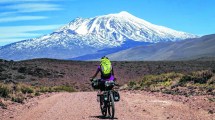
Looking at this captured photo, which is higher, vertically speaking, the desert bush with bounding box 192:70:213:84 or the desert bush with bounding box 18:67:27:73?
the desert bush with bounding box 18:67:27:73

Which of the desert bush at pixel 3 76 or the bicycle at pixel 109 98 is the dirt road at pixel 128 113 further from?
the desert bush at pixel 3 76

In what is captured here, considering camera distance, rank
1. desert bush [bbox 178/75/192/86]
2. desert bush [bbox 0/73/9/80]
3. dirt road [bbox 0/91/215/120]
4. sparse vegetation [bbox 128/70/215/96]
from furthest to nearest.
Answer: desert bush [bbox 0/73/9/80]
desert bush [bbox 178/75/192/86]
sparse vegetation [bbox 128/70/215/96]
dirt road [bbox 0/91/215/120]

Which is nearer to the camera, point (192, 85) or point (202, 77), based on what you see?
point (192, 85)

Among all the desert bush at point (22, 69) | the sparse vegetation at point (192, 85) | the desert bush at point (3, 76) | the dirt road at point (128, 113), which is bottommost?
the dirt road at point (128, 113)

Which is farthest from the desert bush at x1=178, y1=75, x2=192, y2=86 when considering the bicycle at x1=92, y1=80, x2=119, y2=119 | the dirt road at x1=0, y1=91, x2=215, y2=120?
the bicycle at x1=92, y1=80, x2=119, y2=119

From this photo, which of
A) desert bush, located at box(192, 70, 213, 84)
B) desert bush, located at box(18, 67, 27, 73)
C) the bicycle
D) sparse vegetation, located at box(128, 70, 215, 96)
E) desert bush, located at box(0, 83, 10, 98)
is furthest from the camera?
desert bush, located at box(18, 67, 27, 73)

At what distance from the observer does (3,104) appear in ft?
72.7

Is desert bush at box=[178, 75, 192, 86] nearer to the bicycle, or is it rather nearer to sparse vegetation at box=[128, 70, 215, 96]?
sparse vegetation at box=[128, 70, 215, 96]

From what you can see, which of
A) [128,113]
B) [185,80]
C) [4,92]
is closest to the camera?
[128,113]

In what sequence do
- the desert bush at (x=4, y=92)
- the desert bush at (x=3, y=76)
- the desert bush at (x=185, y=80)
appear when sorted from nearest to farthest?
the desert bush at (x=4, y=92) < the desert bush at (x=185, y=80) < the desert bush at (x=3, y=76)

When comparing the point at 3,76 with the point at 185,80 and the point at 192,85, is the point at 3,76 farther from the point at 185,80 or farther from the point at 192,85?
the point at 192,85

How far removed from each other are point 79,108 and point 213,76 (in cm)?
1329

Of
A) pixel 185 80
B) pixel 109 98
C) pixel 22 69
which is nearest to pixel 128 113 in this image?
pixel 109 98

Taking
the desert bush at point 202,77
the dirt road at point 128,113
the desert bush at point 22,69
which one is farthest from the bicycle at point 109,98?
the desert bush at point 22,69
